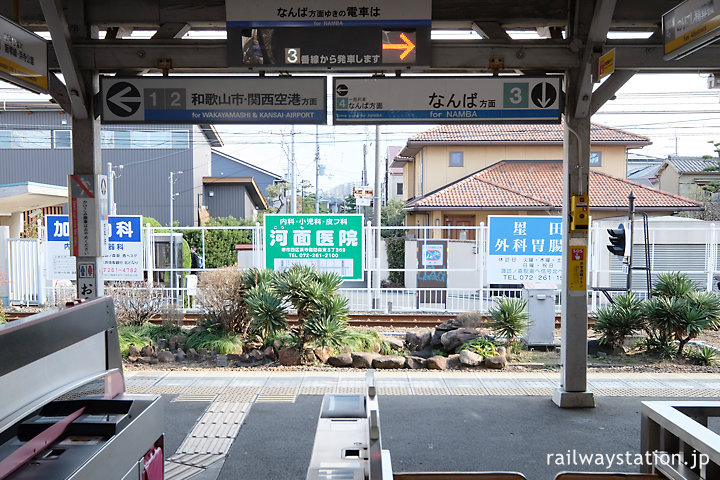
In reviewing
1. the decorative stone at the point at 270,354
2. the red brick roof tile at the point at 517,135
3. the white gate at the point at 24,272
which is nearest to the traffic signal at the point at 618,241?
the decorative stone at the point at 270,354

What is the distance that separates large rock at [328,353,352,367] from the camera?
355 inches

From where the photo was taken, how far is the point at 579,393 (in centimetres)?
681

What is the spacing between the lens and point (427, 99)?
A: 632 centimetres

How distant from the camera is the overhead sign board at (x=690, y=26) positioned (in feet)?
15.4

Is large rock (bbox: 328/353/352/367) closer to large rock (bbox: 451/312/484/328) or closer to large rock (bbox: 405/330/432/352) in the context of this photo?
large rock (bbox: 405/330/432/352)

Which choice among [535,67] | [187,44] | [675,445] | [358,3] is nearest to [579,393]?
[535,67]

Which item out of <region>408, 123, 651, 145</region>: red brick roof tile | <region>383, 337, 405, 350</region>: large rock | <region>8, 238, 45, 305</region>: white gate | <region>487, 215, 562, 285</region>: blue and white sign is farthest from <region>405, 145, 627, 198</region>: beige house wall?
<region>383, 337, 405, 350</region>: large rock

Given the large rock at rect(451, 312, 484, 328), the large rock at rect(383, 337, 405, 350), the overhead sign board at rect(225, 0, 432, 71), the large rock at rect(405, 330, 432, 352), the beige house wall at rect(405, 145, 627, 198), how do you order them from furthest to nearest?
the beige house wall at rect(405, 145, 627, 198) < the large rock at rect(451, 312, 484, 328) < the large rock at rect(405, 330, 432, 352) < the large rock at rect(383, 337, 405, 350) < the overhead sign board at rect(225, 0, 432, 71)

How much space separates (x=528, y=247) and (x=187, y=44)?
8.16m

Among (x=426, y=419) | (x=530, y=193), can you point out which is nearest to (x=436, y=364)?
(x=426, y=419)

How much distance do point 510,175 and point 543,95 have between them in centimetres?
1762

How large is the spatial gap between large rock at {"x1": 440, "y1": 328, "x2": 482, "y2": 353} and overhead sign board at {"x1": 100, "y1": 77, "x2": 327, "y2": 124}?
497 cm

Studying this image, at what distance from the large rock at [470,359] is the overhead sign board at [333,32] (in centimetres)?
456

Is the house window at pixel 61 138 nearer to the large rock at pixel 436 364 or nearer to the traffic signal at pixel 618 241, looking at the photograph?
the traffic signal at pixel 618 241
